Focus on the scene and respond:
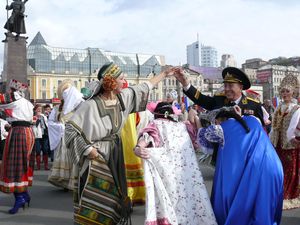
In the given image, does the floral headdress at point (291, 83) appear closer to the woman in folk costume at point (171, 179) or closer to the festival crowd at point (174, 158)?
the festival crowd at point (174, 158)

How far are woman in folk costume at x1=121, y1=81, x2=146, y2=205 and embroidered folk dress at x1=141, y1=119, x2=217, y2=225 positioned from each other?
1.43m

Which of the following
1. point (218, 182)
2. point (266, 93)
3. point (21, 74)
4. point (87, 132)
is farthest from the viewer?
point (266, 93)

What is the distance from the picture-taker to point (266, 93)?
93188 millimetres

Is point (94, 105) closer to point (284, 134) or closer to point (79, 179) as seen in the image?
point (79, 179)

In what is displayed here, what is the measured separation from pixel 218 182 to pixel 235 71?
1051mm

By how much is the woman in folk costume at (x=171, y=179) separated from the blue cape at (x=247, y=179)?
19 cm

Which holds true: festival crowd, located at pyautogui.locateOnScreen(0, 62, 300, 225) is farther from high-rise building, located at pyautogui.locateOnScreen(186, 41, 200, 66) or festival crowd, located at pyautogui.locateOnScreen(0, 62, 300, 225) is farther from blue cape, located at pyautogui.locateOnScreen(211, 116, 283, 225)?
high-rise building, located at pyautogui.locateOnScreen(186, 41, 200, 66)

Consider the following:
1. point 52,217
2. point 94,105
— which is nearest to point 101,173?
point 94,105

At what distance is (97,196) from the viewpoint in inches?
139

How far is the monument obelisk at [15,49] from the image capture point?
1712cm

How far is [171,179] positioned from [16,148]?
Result: 2.78 m

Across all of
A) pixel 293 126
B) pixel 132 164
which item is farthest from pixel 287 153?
pixel 132 164

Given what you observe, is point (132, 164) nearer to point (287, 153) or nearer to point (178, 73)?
point (178, 73)

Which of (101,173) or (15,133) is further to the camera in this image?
(15,133)
